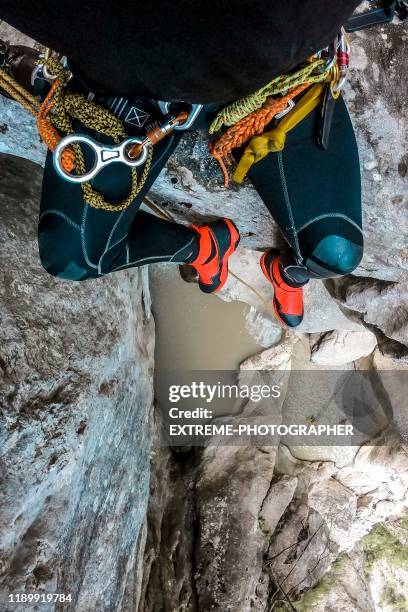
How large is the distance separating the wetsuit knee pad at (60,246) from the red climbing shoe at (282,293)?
105cm

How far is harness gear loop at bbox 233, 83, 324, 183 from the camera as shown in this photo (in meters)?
1.55

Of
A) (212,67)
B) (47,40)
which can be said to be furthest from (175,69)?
(47,40)

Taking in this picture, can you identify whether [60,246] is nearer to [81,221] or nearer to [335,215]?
[81,221]

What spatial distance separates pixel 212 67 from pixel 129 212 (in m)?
0.86

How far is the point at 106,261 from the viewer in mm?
1808

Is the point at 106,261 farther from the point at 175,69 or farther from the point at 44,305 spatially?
the point at 175,69

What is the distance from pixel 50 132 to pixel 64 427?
111 centimetres

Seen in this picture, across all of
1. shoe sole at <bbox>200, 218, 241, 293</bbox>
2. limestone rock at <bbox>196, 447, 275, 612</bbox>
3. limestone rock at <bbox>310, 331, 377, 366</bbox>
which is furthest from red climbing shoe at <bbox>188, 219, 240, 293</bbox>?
limestone rock at <bbox>310, 331, 377, 366</bbox>

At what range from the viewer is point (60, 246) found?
1.67 m

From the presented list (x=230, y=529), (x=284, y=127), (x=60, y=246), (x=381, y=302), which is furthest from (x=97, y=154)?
(x=230, y=529)

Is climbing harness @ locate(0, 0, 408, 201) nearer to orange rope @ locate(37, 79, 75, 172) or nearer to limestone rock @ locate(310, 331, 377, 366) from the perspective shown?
orange rope @ locate(37, 79, 75, 172)

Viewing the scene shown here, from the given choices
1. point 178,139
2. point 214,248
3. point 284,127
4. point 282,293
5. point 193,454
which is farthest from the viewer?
point 193,454

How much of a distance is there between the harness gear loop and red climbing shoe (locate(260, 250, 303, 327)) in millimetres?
840

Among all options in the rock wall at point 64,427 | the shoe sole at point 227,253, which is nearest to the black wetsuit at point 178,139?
the shoe sole at point 227,253
